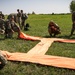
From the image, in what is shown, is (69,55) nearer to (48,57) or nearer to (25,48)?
(48,57)

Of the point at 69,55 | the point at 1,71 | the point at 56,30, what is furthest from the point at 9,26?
the point at 1,71

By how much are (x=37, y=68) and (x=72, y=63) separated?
1.04 m

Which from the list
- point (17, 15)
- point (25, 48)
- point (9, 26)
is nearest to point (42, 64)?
point (25, 48)

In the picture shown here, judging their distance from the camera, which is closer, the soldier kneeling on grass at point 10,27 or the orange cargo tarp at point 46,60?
the orange cargo tarp at point 46,60

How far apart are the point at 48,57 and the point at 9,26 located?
4500 mm

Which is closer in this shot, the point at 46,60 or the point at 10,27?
the point at 46,60

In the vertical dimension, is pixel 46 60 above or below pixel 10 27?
below

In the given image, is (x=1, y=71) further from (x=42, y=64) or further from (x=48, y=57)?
(x=48, y=57)

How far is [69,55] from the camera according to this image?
7.10m

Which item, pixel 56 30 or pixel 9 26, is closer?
pixel 9 26

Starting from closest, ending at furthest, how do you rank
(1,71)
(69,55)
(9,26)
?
1. (1,71)
2. (69,55)
3. (9,26)

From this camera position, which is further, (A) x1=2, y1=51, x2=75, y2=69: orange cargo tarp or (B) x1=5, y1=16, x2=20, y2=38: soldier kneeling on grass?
(B) x1=5, y1=16, x2=20, y2=38: soldier kneeling on grass

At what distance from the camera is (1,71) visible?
18.3ft

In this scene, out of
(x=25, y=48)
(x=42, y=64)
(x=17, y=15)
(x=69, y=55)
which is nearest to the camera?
(x=42, y=64)
